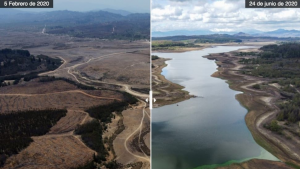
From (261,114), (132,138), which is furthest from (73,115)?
(261,114)

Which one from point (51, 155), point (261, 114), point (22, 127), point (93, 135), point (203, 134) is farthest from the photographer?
point (261, 114)

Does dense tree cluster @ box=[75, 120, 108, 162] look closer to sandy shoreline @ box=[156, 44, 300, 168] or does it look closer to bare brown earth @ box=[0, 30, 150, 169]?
bare brown earth @ box=[0, 30, 150, 169]

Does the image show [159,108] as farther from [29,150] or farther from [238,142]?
[29,150]

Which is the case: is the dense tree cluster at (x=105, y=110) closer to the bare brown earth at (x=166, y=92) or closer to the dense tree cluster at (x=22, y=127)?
the dense tree cluster at (x=22, y=127)

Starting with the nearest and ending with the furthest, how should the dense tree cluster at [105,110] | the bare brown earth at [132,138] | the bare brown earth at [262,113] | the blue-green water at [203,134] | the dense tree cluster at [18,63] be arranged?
the bare brown earth at [132,138] → the blue-green water at [203,134] → the bare brown earth at [262,113] → the dense tree cluster at [105,110] → the dense tree cluster at [18,63]

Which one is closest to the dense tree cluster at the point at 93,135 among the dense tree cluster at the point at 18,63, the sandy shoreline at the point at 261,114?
the sandy shoreline at the point at 261,114

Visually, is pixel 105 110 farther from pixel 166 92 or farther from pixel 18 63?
pixel 18 63

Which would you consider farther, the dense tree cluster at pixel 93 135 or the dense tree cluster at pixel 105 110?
the dense tree cluster at pixel 105 110
